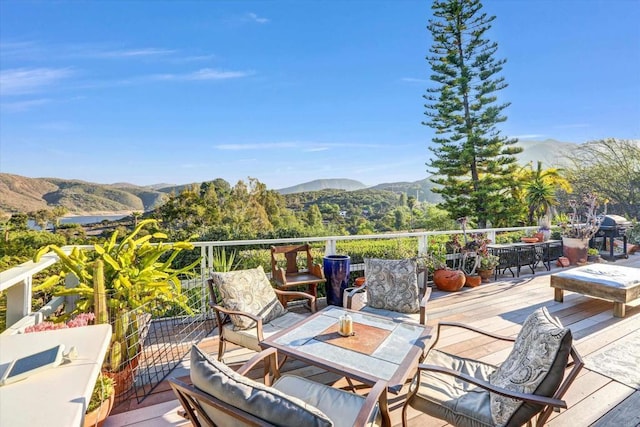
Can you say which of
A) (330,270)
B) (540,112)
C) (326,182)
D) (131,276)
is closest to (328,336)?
(131,276)

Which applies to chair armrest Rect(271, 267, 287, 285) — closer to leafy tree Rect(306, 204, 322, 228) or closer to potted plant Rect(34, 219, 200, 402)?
potted plant Rect(34, 219, 200, 402)

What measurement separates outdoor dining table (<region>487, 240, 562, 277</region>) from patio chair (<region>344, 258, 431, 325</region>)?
3.52m

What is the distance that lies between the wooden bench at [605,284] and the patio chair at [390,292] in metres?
2.38

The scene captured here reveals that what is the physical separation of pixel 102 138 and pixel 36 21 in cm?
1193

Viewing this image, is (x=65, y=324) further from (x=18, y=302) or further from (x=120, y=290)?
(x=18, y=302)

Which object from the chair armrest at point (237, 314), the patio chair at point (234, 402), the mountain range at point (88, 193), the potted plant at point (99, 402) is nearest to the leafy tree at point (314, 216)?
the mountain range at point (88, 193)

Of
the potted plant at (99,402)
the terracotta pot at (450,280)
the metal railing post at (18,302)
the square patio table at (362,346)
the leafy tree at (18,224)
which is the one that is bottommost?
the terracotta pot at (450,280)

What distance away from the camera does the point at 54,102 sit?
1314 centimetres

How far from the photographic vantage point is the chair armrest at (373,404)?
1.35 metres

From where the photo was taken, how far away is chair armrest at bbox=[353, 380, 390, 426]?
53.2 inches

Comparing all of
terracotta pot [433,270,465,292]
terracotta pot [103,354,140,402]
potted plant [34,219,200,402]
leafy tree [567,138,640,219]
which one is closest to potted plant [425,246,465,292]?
terracotta pot [433,270,465,292]

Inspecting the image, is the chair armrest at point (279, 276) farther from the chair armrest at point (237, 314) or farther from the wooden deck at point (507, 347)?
the chair armrest at point (237, 314)

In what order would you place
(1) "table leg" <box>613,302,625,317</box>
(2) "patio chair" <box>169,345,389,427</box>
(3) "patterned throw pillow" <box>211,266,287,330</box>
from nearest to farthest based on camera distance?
(2) "patio chair" <box>169,345,389,427</box>
(3) "patterned throw pillow" <box>211,266,287,330</box>
(1) "table leg" <box>613,302,625,317</box>

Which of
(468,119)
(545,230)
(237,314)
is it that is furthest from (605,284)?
(468,119)
